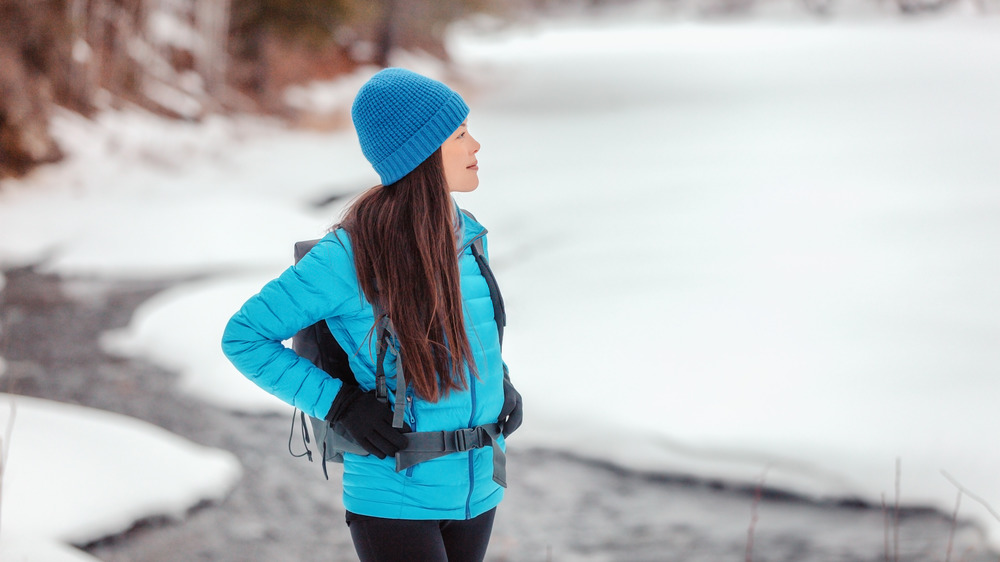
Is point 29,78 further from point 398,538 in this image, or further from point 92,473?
point 398,538

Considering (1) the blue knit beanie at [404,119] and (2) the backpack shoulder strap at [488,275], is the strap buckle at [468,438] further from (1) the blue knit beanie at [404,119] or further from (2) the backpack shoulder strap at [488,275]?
(1) the blue knit beanie at [404,119]

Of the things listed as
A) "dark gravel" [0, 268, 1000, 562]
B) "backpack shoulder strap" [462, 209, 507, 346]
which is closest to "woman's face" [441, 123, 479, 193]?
"backpack shoulder strap" [462, 209, 507, 346]

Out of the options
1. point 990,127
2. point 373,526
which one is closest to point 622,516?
point 373,526

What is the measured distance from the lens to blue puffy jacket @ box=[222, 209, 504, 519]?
1.46 metres

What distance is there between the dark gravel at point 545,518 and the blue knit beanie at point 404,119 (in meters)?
2.83

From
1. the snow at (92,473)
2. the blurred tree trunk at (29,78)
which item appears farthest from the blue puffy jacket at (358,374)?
the blurred tree trunk at (29,78)

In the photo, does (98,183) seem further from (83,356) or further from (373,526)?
(373,526)

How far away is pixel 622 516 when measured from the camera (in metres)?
4.37

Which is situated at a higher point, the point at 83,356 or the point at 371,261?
the point at 371,261

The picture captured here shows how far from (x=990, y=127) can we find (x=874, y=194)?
4836 mm

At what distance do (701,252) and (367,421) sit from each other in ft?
26.4

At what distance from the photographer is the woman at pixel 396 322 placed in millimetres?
1473

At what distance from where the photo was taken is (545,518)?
434 cm

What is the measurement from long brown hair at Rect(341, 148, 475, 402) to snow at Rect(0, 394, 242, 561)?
2.27 meters
